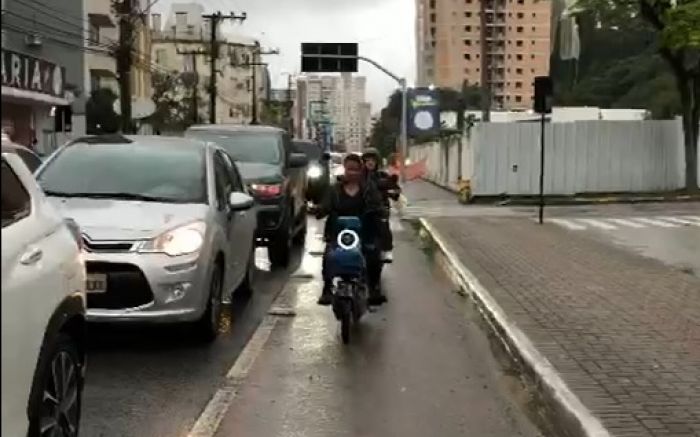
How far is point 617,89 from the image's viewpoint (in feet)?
265

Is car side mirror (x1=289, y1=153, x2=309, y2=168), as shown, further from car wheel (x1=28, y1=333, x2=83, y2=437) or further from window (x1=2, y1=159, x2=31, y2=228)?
window (x1=2, y1=159, x2=31, y2=228)

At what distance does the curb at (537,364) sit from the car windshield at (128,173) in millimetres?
A: 3015

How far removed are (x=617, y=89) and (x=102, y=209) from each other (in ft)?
251

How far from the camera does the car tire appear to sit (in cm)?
859

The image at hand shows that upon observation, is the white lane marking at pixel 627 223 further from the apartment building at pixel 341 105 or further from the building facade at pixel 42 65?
the apartment building at pixel 341 105

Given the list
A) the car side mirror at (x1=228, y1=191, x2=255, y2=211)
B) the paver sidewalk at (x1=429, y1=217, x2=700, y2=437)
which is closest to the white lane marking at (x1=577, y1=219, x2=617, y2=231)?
the paver sidewalk at (x1=429, y1=217, x2=700, y2=437)

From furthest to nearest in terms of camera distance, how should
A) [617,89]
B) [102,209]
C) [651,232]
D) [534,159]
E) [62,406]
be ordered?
[617,89], [534,159], [651,232], [102,209], [62,406]

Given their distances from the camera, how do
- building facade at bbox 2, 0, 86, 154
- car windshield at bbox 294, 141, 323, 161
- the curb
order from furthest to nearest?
building facade at bbox 2, 0, 86, 154 → car windshield at bbox 294, 141, 323, 161 → the curb

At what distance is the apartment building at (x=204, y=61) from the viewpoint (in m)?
116

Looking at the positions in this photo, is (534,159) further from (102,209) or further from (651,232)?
(102,209)

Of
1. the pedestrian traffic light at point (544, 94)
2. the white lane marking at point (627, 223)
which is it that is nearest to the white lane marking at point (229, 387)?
the pedestrian traffic light at point (544, 94)

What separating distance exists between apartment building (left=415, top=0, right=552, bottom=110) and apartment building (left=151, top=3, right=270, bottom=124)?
34305 millimetres

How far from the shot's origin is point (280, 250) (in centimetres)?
1484

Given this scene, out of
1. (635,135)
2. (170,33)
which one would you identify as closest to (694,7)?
(635,135)
